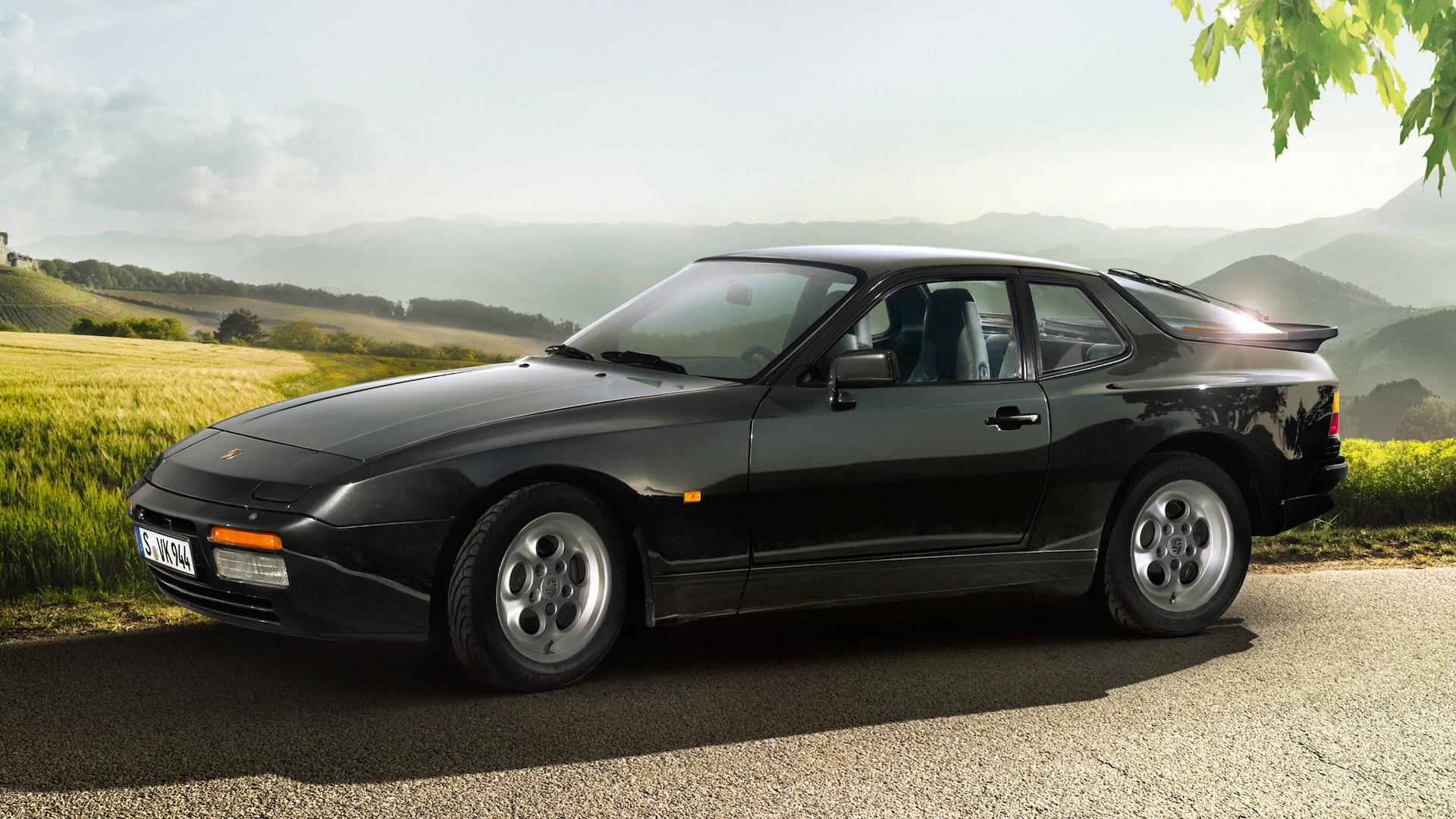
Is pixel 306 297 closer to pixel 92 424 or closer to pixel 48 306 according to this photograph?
pixel 48 306

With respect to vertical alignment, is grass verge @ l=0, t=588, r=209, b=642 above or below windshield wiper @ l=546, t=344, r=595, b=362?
below

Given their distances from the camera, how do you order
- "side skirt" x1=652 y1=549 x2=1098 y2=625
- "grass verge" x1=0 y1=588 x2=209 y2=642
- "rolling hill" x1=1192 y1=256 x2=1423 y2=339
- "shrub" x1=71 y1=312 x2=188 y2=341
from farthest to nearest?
"rolling hill" x1=1192 y1=256 x2=1423 y2=339 < "shrub" x1=71 y1=312 x2=188 y2=341 < "grass verge" x1=0 y1=588 x2=209 y2=642 < "side skirt" x1=652 y1=549 x2=1098 y2=625

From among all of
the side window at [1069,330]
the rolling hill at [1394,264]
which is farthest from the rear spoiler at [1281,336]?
the rolling hill at [1394,264]

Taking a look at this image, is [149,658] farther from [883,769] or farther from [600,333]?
[883,769]

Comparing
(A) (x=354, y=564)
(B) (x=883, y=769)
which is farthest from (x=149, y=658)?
(B) (x=883, y=769)

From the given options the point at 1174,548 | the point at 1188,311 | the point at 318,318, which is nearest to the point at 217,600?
the point at 1174,548

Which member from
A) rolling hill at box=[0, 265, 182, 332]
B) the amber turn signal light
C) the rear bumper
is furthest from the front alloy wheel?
rolling hill at box=[0, 265, 182, 332]

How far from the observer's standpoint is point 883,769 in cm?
421

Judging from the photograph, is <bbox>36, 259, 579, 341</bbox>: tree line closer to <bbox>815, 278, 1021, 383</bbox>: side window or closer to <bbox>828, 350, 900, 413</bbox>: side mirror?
<bbox>815, 278, 1021, 383</bbox>: side window

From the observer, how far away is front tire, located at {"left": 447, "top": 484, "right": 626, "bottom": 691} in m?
4.63

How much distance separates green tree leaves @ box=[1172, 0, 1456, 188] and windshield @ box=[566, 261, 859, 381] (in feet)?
16.2

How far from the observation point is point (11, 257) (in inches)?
529

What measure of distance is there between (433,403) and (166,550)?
110 centimetres

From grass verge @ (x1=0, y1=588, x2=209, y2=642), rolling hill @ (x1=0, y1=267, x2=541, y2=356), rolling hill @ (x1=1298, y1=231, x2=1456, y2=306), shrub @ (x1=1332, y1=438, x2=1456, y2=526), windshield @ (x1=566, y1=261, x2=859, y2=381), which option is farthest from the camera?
rolling hill @ (x1=1298, y1=231, x2=1456, y2=306)
